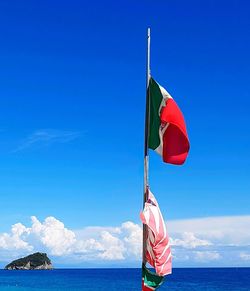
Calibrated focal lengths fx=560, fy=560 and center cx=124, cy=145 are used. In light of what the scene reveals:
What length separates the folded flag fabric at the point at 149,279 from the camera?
A: 1085 cm

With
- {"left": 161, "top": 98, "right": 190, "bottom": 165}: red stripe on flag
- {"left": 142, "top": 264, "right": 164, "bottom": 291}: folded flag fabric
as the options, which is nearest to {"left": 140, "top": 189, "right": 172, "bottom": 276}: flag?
{"left": 142, "top": 264, "right": 164, "bottom": 291}: folded flag fabric

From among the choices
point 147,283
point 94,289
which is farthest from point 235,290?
point 147,283

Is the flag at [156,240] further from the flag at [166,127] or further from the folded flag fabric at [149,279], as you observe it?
the flag at [166,127]

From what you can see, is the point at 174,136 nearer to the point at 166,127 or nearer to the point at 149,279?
the point at 166,127

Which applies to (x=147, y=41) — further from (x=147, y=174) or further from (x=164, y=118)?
(x=147, y=174)

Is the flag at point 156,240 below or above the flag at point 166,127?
below

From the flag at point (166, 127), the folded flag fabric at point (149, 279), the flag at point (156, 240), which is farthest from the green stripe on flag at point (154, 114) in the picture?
the folded flag fabric at point (149, 279)

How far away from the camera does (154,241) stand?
34.7 feet

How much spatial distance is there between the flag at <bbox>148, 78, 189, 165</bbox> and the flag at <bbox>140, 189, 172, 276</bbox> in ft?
2.81

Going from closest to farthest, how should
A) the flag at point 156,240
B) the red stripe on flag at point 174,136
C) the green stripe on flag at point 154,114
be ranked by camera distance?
the red stripe on flag at point 174,136 → the flag at point 156,240 → the green stripe on flag at point 154,114

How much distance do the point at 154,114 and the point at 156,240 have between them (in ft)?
7.96

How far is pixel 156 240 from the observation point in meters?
10.6

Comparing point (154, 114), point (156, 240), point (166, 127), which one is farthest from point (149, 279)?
point (154, 114)

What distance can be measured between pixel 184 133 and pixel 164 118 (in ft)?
1.54
